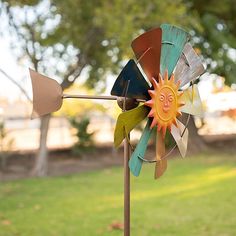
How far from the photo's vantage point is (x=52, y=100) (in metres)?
2.47

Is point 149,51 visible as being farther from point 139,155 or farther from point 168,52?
point 139,155

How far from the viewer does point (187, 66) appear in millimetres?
2842

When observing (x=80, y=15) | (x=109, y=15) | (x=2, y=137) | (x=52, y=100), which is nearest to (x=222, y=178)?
(x=109, y=15)

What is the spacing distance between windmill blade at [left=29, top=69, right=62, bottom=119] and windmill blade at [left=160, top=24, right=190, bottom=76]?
26.0 inches

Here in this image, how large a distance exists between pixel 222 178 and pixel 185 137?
5.81 meters

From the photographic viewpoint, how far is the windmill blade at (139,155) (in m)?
2.56

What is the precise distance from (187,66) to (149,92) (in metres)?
0.43

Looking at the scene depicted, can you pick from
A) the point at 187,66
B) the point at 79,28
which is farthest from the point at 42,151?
the point at 187,66

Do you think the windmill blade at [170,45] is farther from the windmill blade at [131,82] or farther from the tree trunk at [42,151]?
the tree trunk at [42,151]

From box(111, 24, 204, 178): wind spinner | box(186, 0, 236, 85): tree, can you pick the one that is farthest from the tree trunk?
box(111, 24, 204, 178): wind spinner

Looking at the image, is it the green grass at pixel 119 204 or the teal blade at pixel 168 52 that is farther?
the green grass at pixel 119 204

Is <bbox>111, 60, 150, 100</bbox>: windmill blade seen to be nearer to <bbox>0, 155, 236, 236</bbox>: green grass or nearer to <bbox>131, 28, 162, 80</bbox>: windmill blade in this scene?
<bbox>131, 28, 162, 80</bbox>: windmill blade

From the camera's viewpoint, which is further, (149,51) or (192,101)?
(192,101)

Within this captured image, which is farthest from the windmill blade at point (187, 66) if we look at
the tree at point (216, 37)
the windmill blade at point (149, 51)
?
the tree at point (216, 37)
